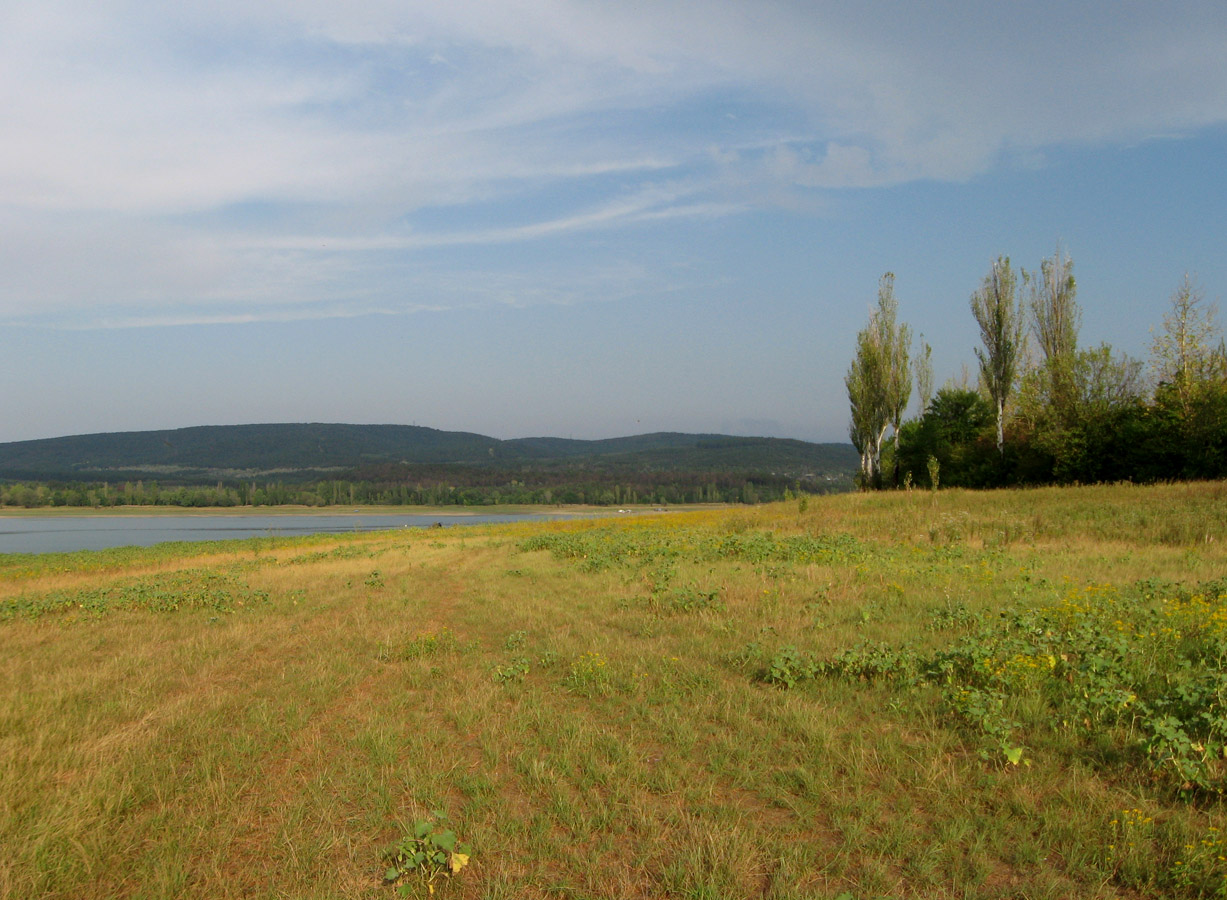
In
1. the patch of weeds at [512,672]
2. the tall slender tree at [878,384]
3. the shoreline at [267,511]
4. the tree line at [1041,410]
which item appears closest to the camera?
the patch of weeds at [512,672]

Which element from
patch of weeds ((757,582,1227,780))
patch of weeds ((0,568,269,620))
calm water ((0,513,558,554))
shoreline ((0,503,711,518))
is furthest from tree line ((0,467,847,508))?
patch of weeds ((757,582,1227,780))

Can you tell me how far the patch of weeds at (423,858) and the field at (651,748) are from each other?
0.10 feet

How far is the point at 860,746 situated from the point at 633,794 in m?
1.83

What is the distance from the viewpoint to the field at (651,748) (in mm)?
3969

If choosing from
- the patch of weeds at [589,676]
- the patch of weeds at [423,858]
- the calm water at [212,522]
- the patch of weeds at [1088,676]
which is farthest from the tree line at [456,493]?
the patch of weeds at [423,858]

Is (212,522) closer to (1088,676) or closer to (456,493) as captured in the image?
(456,493)

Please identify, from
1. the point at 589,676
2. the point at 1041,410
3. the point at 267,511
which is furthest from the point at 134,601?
the point at 267,511

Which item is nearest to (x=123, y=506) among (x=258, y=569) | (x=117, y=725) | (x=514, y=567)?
Answer: (x=258, y=569)

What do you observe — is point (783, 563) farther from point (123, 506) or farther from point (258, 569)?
point (123, 506)

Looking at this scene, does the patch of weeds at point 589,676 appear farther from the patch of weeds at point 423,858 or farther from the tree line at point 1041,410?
the tree line at point 1041,410

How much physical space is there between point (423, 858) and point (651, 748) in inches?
86.2

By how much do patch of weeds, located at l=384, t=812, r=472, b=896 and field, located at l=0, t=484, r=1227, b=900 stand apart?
0.03 metres

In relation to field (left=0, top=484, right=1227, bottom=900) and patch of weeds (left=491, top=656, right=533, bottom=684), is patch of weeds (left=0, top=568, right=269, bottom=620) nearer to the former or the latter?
field (left=0, top=484, right=1227, bottom=900)

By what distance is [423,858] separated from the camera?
3990 millimetres
